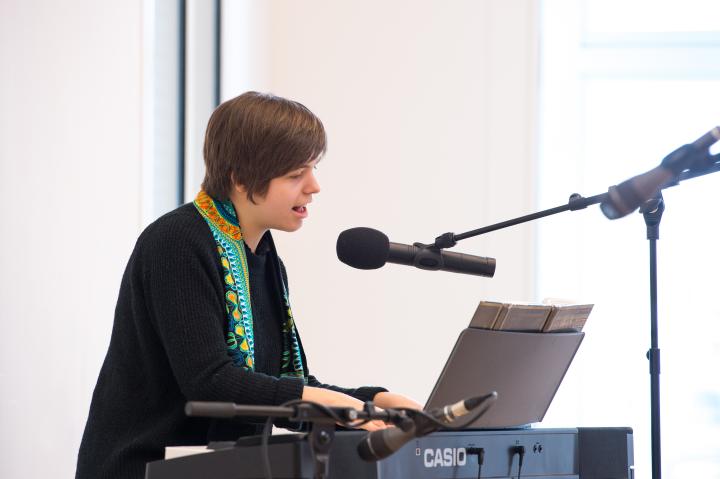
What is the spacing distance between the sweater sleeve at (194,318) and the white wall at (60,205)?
1.73 feet

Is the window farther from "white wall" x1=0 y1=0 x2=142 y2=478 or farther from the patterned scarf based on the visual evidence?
the patterned scarf

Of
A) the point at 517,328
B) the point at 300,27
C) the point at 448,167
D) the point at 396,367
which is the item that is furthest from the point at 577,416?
the point at 517,328

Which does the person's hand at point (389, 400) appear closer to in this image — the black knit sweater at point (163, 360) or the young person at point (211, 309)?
the young person at point (211, 309)

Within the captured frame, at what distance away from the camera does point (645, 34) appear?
407 cm

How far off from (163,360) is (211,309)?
15 cm

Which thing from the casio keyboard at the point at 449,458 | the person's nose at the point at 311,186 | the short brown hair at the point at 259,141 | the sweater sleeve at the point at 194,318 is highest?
the short brown hair at the point at 259,141

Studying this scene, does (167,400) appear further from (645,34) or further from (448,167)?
(645,34)

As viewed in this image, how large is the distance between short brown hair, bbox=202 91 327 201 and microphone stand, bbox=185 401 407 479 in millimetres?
702

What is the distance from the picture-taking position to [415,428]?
124 cm

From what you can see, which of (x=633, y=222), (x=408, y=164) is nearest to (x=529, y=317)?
(x=408, y=164)

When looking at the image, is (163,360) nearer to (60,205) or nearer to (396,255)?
(396,255)

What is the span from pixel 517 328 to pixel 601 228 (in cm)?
238

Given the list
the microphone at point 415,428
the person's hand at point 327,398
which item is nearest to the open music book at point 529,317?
the person's hand at point 327,398

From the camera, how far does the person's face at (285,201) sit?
6.12ft
